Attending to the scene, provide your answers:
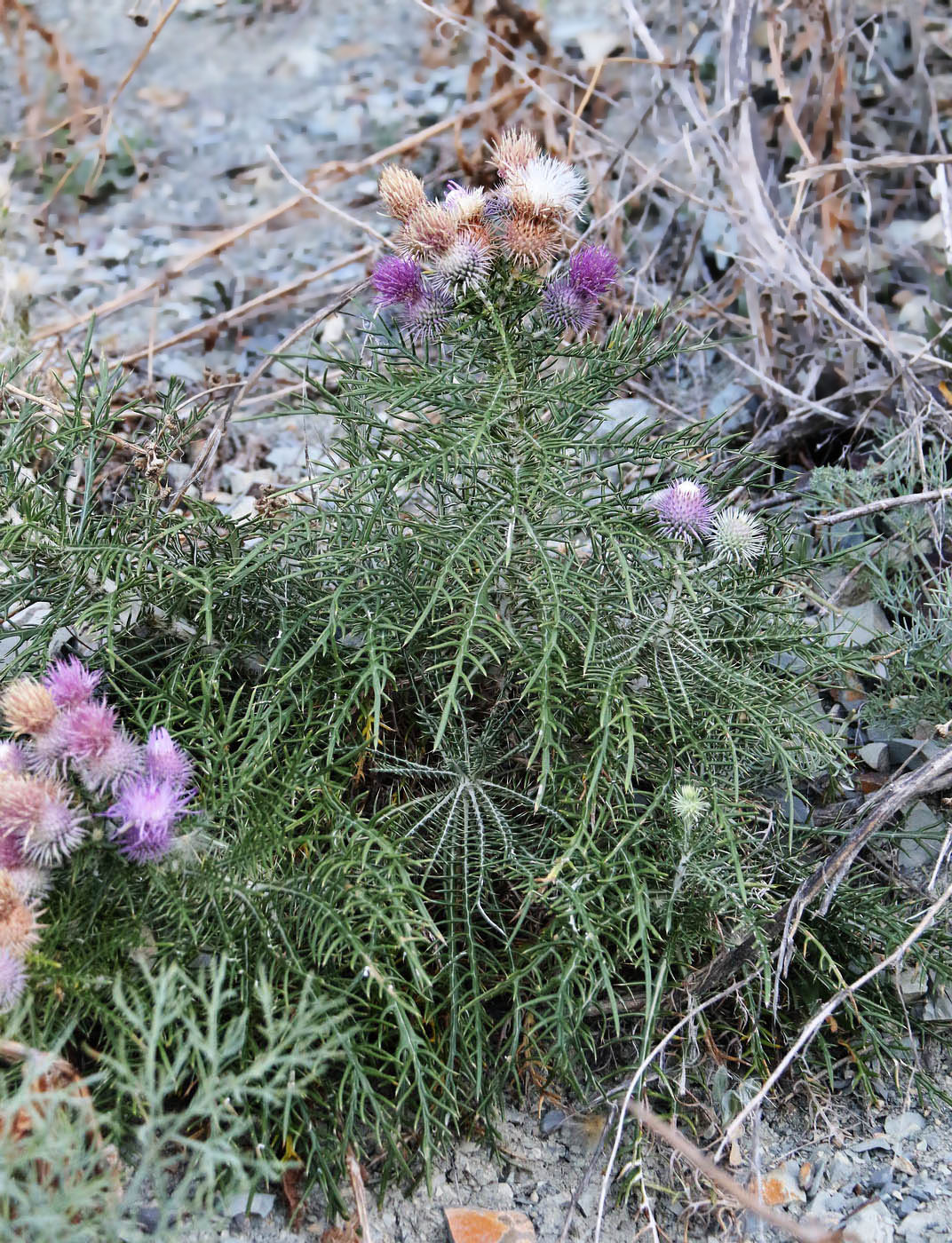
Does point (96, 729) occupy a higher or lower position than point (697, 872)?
higher

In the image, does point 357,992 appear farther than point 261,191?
No

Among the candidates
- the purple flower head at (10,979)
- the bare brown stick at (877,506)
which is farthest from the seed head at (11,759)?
the bare brown stick at (877,506)

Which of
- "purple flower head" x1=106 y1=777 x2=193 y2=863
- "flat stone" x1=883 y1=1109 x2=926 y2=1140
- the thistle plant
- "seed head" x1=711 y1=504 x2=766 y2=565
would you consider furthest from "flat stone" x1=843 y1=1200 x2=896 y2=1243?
"purple flower head" x1=106 y1=777 x2=193 y2=863

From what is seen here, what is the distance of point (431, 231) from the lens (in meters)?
1.85

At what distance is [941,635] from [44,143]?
3.99 meters

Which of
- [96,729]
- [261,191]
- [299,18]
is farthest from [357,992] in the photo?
[299,18]

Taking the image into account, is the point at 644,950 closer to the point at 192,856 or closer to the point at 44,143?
the point at 192,856

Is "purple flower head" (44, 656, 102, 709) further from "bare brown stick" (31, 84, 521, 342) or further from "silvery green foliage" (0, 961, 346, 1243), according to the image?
"bare brown stick" (31, 84, 521, 342)

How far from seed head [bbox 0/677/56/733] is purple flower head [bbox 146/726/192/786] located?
5.7 inches

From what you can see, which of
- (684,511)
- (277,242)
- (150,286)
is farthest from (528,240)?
(277,242)

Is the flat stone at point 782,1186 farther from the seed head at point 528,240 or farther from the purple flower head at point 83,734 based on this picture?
the seed head at point 528,240

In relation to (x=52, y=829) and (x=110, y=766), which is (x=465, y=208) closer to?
(x=110, y=766)

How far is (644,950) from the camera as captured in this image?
175 centimetres

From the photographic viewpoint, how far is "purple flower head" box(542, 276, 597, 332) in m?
1.96
